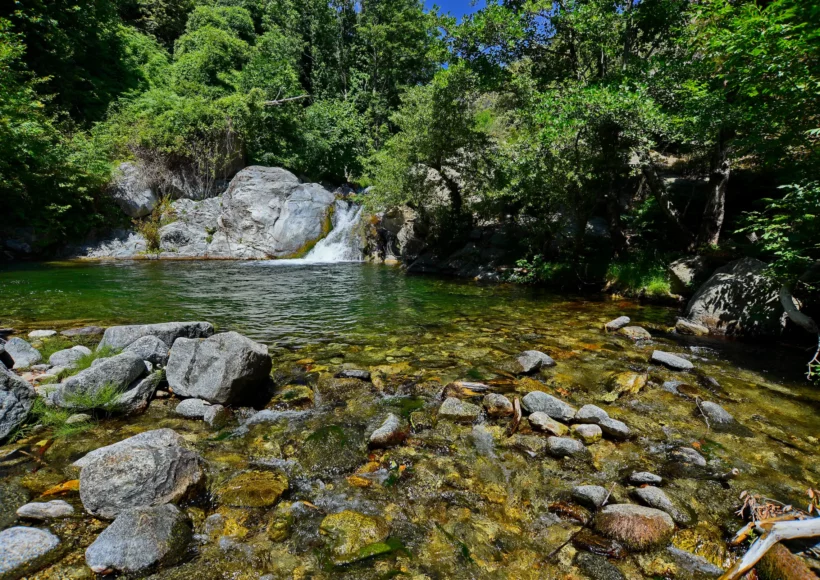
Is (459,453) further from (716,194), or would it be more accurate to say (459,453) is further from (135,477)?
(716,194)

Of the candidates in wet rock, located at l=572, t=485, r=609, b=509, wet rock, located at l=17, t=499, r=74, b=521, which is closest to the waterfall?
wet rock, located at l=17, t=499, r=74, b=521

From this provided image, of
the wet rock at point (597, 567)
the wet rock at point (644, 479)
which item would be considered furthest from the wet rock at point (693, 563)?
the wet rock at point (644, 479)

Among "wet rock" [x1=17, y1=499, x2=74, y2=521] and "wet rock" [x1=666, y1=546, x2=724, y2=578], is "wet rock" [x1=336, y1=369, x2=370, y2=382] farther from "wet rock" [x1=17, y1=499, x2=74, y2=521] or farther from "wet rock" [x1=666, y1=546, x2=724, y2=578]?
"wet rock" [x1=666, y1=546, x2=724, y2=578]

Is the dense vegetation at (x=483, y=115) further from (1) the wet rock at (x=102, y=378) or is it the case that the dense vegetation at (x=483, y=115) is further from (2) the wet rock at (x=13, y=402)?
(2) the wet rock at (x=13, y=402)

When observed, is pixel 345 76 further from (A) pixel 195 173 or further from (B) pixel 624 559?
(B) pixel 624 559

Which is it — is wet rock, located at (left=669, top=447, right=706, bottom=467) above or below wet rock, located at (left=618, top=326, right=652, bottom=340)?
below

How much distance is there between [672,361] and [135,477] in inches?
308

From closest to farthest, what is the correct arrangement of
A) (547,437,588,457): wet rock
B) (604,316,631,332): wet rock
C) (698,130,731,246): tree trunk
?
(547,437,588,457): wet rock < (604,316,631,332): wet rock < (698,130,731,246): tree trunk

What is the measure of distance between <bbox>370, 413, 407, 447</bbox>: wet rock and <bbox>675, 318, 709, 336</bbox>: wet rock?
25.6 feet

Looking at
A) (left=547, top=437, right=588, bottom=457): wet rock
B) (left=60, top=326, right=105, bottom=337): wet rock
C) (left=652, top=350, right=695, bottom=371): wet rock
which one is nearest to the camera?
(left=547, top=437, right=588, bottom=457): wet rock

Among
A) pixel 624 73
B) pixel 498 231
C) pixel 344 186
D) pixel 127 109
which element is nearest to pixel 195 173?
pixel 127 109

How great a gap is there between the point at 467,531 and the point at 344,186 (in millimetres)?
36588

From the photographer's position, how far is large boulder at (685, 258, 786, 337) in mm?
8484

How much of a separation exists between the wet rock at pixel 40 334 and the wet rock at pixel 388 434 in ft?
24.6
